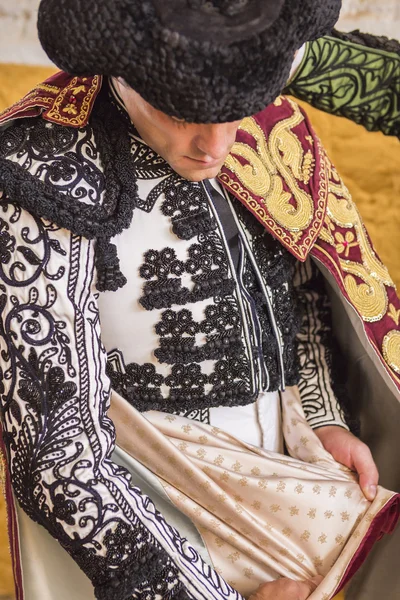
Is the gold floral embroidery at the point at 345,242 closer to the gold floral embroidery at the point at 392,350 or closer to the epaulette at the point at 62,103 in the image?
the gold floral embroidery at the point at 392,350

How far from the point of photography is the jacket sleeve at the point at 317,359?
1125 mm

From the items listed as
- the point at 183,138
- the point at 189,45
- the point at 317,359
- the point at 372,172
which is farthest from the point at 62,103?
the point at 372,172

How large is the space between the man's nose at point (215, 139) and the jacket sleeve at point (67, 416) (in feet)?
0.52

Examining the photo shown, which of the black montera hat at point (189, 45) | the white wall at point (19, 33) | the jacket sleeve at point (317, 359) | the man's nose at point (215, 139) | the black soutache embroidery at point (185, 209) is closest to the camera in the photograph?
the black montera hat at point (189, 45)

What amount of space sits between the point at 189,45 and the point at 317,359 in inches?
23.9

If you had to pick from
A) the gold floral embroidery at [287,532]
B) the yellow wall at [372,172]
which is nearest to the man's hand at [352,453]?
the gold floral embroidery at [287,532]

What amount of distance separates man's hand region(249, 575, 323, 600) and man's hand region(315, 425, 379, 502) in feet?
0.45

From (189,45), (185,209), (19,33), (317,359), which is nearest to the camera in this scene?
(189,45)

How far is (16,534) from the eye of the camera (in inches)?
37.8

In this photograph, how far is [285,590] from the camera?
943 mm

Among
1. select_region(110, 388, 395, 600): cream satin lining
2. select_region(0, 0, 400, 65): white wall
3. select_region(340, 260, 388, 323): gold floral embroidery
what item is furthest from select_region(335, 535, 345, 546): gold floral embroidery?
select_region(0, 0, 400, 65): white wall

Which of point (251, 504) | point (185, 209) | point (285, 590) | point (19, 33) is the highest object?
point (19, 33)

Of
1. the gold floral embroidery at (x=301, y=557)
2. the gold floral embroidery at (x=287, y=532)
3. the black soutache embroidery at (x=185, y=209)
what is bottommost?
the gold floral embroidery at (x=301, y=557)

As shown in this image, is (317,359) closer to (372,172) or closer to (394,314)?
(394,314)
